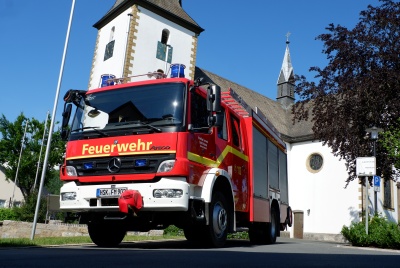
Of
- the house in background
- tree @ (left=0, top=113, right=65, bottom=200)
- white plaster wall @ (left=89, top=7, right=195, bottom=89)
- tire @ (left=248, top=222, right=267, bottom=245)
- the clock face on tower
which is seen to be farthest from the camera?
the house in background

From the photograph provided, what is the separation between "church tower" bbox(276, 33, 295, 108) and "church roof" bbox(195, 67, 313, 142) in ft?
6.72

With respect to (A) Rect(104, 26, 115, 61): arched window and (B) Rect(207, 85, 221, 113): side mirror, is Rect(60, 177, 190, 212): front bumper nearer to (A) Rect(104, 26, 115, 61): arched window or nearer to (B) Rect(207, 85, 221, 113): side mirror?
(B) Rect(207, 85, 221, 113): side mirror

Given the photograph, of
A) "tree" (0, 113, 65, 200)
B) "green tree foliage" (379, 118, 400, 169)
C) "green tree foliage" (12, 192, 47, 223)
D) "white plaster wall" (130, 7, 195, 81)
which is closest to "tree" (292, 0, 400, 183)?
"green tree foliage" (379, 118, 400, 169)

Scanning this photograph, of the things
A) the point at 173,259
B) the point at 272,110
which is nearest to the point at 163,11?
the point at 272,110

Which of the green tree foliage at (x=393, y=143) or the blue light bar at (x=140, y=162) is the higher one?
the green tree foliage at (x=393, y=143)

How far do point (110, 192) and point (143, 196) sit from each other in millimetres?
613

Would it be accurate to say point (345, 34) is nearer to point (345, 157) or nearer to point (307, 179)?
point (345, 157)

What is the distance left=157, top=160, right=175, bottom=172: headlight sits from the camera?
7188 millimetres

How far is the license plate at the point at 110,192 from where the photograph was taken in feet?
24.1

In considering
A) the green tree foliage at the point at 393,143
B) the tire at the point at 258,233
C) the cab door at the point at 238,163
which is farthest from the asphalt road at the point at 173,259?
the green tree foliage at the point at 393,143

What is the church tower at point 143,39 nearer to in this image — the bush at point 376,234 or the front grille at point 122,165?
the bush at point 376,234

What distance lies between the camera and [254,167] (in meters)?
10.1

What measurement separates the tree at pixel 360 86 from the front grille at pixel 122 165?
12.7 metres

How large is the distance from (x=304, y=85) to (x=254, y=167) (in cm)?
1084
